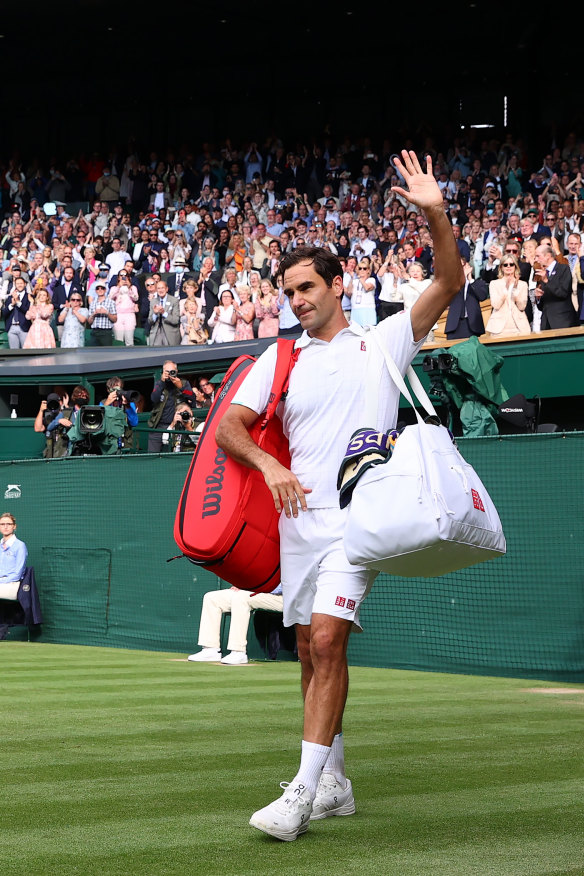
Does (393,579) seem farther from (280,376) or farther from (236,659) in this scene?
(280,376)

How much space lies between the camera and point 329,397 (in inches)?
197

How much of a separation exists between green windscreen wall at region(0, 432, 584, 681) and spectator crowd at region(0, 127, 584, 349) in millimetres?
4463

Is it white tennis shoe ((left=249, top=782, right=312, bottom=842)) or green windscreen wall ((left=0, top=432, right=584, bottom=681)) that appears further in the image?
green windscreen wall ((left=0, top=432, right=584, bottom=681))

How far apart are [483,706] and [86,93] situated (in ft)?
110

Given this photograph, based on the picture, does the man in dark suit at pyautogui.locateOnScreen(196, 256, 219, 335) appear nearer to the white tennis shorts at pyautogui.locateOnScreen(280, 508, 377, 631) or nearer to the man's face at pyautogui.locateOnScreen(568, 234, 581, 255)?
the man's face at pyautogui.locateOnScreen(568, 234, 581, 255)

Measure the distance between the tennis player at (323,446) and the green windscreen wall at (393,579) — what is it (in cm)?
694

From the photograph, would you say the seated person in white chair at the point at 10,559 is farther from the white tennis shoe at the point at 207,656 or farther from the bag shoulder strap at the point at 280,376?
the bag shoulder strap at the point at 280,376

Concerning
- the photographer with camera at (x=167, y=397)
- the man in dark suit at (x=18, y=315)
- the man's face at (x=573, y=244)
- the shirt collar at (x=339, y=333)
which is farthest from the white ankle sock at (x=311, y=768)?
the man in dark suit at (x=18, y=315)

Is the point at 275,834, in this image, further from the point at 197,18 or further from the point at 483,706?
the point at 197,18

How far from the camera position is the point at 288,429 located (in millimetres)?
5137

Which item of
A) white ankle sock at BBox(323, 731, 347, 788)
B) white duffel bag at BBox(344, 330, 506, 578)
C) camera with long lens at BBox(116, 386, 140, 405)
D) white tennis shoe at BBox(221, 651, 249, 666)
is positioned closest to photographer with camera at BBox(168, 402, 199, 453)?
camera with long lens at BBox(116, 386, 140, 405)

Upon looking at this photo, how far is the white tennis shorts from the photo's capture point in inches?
190

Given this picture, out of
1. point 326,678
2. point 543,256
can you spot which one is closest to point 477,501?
point 326,678

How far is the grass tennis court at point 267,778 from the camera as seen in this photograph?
14.3 ft
